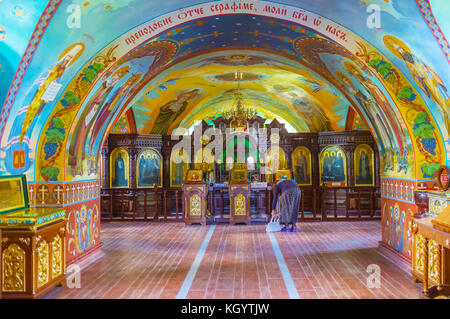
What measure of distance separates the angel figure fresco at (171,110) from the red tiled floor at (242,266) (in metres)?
5.88

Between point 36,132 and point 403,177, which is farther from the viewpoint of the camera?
point 403,177

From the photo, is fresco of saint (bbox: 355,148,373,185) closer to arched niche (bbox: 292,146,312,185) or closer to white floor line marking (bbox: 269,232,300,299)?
arched niche (bbox: 292,146,312,185)

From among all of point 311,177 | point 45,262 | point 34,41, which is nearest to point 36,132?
point 34,41

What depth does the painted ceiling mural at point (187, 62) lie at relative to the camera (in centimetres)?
496

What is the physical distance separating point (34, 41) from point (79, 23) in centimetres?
63

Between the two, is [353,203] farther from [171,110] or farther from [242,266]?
[242,266]

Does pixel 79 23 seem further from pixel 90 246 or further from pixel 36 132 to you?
pixel 90 246

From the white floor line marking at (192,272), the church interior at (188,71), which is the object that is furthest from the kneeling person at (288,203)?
the white floor line marking at (192,272)

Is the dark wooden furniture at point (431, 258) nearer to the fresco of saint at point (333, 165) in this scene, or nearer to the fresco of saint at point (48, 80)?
the fresco of saint at point (48, 80)

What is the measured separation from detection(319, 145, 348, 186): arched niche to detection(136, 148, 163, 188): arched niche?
6654 mm

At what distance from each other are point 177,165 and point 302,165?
5.30 m

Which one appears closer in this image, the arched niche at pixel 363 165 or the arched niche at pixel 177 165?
the arched niche at pixel 363 165

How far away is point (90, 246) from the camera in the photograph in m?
7.50

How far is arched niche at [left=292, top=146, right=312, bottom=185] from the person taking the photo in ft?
50.8
